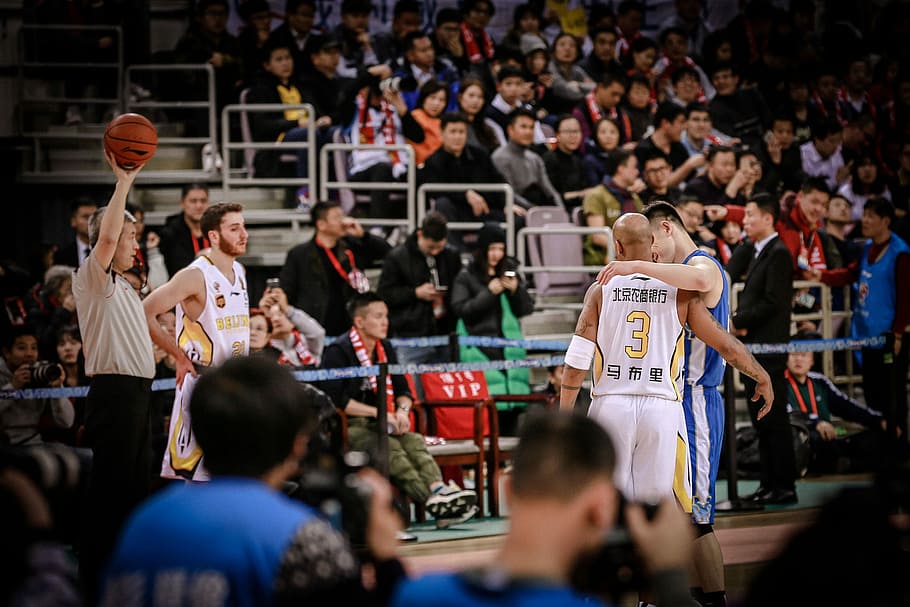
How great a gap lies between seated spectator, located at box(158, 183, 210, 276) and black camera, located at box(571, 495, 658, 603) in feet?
23.3

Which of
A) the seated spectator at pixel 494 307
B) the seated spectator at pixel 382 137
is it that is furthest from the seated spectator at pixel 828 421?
the seated spectator at pixel 382 137

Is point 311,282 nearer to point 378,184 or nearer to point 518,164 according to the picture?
point 378,184

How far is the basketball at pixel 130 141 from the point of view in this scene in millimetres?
5914

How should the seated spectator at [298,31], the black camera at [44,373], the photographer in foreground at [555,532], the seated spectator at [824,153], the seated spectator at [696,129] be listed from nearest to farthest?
1. the photographer in foreground at [555,532]
2. the black camera at [44,373]
3. the seated spectator at [298,31]
4. the seated spectator at [696,129]
5. the seated spectator at [824,153]

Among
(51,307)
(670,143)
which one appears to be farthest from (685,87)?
(51,307)

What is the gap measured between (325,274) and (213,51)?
3849 millimetres

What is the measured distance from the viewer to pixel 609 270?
17.4ft

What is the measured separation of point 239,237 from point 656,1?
11308 mm

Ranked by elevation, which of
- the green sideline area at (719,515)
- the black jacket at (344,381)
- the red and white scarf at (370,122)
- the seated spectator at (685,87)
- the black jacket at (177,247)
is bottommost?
the green sideline area at (719,515)

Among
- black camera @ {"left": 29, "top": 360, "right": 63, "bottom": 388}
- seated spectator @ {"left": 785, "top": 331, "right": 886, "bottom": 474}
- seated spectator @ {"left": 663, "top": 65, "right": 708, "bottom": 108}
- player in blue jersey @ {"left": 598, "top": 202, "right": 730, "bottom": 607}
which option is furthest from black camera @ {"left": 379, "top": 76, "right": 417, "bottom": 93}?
→ player in blue jersey @ {"left": 598, "top": 202, "right": 730, "bottom": 607}

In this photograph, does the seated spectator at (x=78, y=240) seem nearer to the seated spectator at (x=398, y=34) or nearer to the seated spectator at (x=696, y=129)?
the seated spectator at (x=398, y=34)

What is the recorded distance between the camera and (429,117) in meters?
11.6

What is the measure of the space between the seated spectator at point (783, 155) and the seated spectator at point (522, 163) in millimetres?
3111

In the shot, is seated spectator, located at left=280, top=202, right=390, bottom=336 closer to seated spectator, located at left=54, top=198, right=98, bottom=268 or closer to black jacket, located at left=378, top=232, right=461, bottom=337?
black jacket, located at left=378, top=232, right=461, bottom=337
